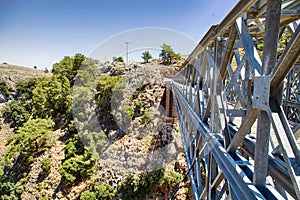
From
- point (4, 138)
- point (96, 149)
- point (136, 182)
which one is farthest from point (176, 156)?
point (4, 138)

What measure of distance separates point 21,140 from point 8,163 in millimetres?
1985

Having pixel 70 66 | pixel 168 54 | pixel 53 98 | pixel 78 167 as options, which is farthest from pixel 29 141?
pixel 168 54

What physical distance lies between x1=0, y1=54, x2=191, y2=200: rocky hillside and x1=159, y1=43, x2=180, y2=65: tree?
3285mm

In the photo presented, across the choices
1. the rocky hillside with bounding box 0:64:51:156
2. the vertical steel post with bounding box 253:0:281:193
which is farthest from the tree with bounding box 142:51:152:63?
the vertical steel post with bounding box 253:0:281:193

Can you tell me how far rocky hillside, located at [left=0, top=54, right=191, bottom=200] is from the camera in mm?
10992

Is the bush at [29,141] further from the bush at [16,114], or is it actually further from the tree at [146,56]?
the tree at [146,56]

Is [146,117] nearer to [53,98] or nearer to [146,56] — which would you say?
[53,98]

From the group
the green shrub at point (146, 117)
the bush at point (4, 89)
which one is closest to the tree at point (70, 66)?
the bush at point (4, 89)

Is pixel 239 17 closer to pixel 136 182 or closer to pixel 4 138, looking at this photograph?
pixel 136 182

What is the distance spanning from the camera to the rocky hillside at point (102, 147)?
11.0 meters

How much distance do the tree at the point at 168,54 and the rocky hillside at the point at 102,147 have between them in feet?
10.8

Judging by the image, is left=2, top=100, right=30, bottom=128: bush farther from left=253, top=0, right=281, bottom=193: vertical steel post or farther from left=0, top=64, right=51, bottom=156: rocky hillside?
left=253, top=0, right=281, bottom=193: vertical steel post

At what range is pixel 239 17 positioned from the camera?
121cm

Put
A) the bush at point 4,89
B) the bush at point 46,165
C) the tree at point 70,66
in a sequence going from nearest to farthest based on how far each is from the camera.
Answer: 1. the bush at point 46,165
2. the tree at point 70,66
3. the bush at point 4,89
